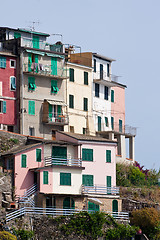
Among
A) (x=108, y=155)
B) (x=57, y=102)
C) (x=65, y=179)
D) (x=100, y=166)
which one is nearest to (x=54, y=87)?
(x=57, y=102)

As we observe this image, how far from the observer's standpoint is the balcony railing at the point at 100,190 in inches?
3378

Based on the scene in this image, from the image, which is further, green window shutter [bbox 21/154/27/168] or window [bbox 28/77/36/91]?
window [bbox 28/77/36/91]

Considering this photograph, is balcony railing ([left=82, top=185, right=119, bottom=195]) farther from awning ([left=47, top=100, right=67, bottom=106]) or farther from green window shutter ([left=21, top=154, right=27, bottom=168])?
awning ([left=47, top=100, right=67, bottom=106])

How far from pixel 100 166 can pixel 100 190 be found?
262cm

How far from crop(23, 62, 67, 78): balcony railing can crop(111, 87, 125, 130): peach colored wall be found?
37.1ft

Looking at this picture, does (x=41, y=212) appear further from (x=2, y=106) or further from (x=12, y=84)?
(x=12, y=84)

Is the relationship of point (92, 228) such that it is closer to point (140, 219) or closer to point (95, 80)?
point (140, 219)

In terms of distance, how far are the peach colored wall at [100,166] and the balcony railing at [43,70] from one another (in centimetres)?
1156

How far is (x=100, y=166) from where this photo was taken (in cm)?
8844

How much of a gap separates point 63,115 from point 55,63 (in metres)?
5.93

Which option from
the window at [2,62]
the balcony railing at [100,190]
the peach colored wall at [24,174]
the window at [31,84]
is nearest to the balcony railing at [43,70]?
the window at [31,84]

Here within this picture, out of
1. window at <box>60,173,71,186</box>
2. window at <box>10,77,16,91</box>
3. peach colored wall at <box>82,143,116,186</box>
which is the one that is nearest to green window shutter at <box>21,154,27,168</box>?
window at <box>60,173,71,186</box>

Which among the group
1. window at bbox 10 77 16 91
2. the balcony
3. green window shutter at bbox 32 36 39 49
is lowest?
the balcony

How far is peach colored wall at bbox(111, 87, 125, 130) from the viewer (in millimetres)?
106938
